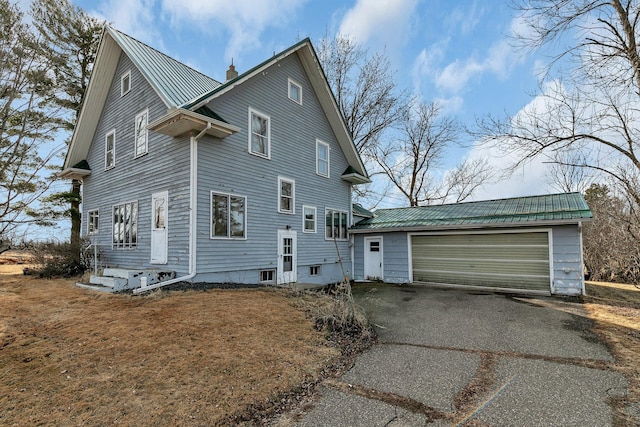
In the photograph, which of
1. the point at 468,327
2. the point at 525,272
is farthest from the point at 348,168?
the point at 468,327

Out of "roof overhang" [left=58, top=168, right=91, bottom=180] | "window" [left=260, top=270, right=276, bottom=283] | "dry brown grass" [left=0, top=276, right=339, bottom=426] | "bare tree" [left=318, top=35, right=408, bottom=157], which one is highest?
"bare tree" [left=318, top=35, right=408, bottom=157]

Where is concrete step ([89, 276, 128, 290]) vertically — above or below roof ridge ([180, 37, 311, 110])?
below

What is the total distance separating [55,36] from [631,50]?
2426cm

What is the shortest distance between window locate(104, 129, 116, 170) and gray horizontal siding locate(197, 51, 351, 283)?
5.39m

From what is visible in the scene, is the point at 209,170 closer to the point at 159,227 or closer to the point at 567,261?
the point at 159,227

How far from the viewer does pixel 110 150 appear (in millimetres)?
12258

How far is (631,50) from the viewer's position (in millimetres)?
9219

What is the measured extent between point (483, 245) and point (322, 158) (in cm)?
742

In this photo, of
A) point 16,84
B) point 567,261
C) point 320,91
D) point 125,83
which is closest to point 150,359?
point 16,84

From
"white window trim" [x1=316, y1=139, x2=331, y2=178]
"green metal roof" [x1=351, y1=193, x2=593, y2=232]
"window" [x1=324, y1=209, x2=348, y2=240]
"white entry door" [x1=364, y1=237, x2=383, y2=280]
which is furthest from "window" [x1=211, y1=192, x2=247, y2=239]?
"white entry door" [x1=364, y1=237, x2=383, y2=280]

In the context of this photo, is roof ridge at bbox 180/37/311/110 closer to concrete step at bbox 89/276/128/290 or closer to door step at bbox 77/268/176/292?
door step at bbox 77/268/176/292

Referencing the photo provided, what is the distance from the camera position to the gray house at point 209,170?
8875 mm

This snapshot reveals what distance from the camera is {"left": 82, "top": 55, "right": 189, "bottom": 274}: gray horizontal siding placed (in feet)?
29.5

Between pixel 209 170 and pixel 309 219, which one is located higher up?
pixel 209 170
